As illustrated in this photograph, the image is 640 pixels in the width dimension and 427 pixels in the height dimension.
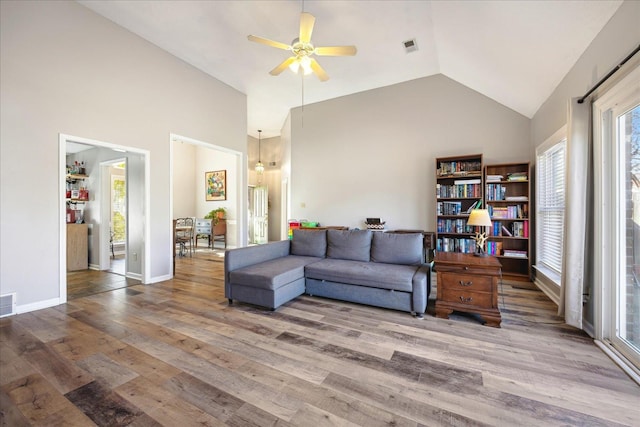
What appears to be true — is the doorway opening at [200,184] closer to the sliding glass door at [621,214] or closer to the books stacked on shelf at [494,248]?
the books stacked on shelf at [494,248]

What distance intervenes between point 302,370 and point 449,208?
3974 mm

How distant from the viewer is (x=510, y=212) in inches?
166

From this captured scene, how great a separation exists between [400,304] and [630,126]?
2.38 m

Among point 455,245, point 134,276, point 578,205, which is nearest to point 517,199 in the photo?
point 455,245

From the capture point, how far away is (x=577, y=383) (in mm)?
1676

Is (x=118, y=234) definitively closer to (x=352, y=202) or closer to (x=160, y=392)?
(x=352, y=202)

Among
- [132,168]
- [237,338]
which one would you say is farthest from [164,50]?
[237,338]

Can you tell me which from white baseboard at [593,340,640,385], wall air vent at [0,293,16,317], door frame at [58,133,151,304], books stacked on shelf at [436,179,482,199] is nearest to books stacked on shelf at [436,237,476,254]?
books stacked on shelf at [436,179,482,199]

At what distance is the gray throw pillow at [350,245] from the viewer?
352cm

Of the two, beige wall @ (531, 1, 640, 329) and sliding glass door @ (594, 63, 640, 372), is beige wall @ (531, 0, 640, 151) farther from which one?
sliding glass door @ (594, 63, 640, 372)

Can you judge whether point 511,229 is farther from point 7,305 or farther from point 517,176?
point 7,305

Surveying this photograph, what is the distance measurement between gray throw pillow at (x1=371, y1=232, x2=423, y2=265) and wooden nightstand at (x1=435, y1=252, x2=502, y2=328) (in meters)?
0.47

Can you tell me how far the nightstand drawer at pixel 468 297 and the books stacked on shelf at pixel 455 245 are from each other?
7.12 ft

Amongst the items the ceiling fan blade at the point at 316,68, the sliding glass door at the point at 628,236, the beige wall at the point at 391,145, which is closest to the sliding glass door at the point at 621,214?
the sliding glass door at the point at 628,236
